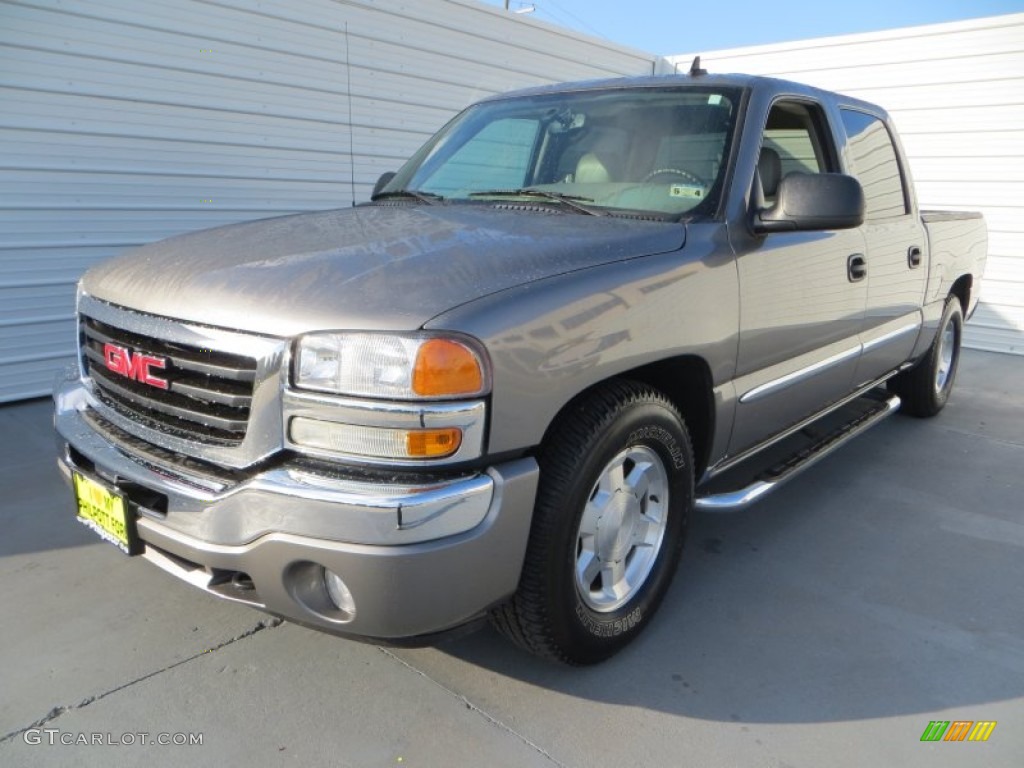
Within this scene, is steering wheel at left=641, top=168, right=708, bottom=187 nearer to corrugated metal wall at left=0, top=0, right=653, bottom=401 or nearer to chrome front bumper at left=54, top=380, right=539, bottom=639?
chrome front bumper at left=54, top=380, right=539, bottom=639

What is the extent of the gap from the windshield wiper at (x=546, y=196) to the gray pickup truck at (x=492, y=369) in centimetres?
2

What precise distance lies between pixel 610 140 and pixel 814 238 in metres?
0.90

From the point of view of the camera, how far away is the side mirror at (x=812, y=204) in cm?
263

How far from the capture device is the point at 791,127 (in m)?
3.27

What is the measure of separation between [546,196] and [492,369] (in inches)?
48.1

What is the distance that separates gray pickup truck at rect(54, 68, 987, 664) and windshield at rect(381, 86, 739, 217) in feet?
0.05

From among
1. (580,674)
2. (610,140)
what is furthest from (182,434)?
(610,140)

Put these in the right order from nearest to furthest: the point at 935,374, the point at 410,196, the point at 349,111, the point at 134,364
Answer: the point at 134,364 → the point at 410,196 → the point at 935,374 → the point at 349,111

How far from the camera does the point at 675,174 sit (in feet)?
9.16

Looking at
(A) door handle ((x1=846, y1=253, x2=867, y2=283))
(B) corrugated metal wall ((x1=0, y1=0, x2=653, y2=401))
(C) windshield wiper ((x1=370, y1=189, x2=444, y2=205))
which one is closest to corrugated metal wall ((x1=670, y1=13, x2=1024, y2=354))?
(B) corrugated metal wall ((x1=0, y1=0, x2=653, y2=401))

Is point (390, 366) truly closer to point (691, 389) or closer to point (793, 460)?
point (691, 389)

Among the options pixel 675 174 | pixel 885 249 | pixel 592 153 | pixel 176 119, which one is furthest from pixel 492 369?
pixel 176 119

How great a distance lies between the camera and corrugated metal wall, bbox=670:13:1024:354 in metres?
7.97

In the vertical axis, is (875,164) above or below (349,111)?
below
